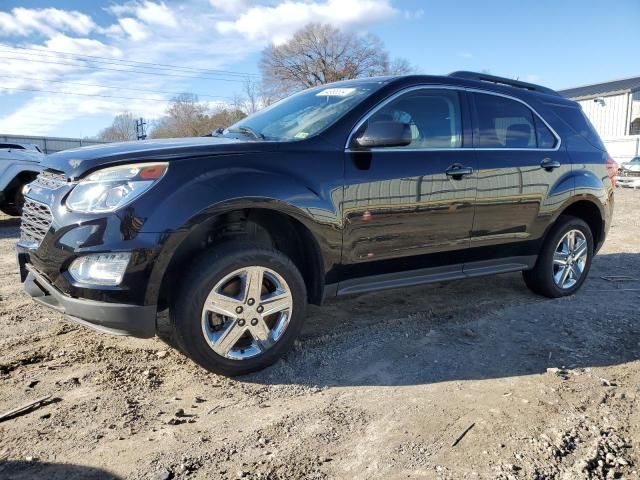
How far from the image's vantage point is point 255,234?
3500 mm

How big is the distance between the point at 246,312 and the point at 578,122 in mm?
3866

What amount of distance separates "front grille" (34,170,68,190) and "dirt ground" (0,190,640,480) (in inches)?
45.0

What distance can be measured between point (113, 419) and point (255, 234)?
1407 mm

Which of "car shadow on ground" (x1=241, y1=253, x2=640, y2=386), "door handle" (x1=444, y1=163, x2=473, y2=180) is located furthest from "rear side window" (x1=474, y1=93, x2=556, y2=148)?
"car shadow on ground" (x1=241, y1=253, x2=640, y2=386)

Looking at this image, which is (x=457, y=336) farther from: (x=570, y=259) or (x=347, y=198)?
(x=570, y=259)

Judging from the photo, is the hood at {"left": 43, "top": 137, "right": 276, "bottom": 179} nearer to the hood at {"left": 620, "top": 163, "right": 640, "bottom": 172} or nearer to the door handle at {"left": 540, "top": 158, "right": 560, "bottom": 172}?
the door handle at {"left": 540, "top": 158, "right": 560, "bottom": 172}

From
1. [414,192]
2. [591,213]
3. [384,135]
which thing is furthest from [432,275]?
[591,213]

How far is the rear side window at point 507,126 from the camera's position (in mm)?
4270

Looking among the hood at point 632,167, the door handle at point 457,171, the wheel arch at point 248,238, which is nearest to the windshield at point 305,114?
the wheel arch at point 248,238

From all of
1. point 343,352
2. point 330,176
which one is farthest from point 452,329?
point 330,176

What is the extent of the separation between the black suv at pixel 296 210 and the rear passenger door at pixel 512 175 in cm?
2

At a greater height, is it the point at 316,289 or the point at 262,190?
the point at 262,190

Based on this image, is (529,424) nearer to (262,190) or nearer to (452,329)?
(452,329)

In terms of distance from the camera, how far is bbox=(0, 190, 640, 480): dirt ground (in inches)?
93.3
